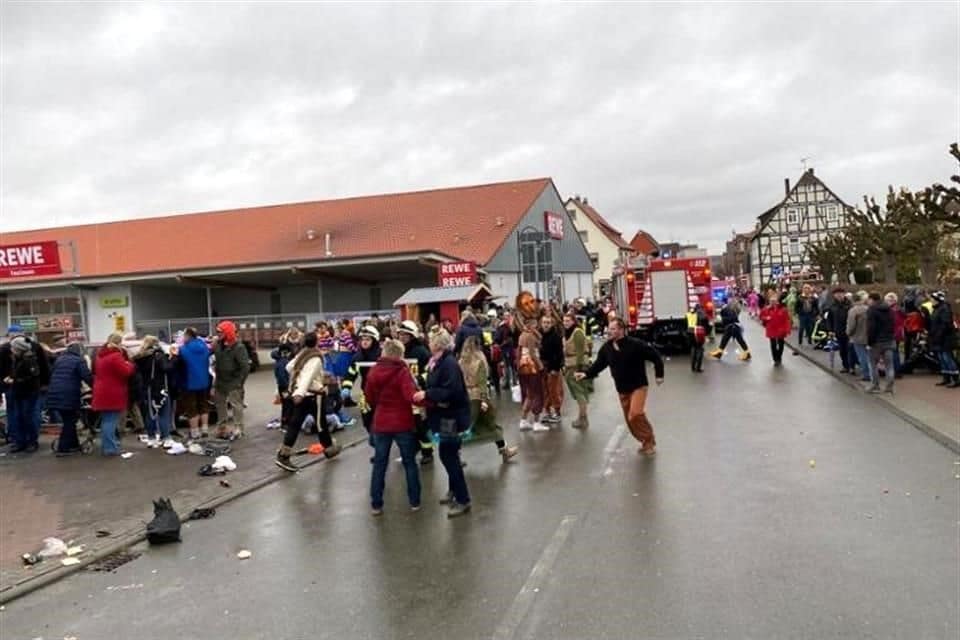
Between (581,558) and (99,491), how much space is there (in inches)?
237

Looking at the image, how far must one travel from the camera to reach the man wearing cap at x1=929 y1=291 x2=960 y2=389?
1427 centimetres

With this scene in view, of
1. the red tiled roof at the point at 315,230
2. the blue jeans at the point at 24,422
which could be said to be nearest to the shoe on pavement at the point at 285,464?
the blue jeans at the point at 24,422

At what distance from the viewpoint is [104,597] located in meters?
5.91

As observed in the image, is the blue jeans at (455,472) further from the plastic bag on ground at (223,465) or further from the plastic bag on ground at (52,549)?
the plastic bag on ground at (223,465)

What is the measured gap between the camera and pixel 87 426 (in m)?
12.2

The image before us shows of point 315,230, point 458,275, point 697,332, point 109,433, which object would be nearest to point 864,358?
point 697,332

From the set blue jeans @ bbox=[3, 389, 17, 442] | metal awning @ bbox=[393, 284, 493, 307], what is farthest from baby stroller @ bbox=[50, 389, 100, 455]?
metal awning @ bbox=[393, 284, 493, 307]

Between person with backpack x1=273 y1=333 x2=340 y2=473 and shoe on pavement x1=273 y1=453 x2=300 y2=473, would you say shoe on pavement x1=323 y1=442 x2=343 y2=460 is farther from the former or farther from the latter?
shoe on pavement x1=273 y1=453 x2=300 y2=473

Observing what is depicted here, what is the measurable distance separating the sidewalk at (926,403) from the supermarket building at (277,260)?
816cm

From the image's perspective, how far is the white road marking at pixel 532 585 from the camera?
471cm

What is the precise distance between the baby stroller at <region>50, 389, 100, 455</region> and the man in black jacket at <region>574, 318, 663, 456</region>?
7345 mm

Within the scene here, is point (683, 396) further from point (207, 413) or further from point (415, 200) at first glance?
point (415, 200)

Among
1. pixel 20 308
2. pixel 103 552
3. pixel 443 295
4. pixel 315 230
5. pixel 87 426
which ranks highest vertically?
pixel 315 230

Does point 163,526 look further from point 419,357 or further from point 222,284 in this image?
point 222,284
